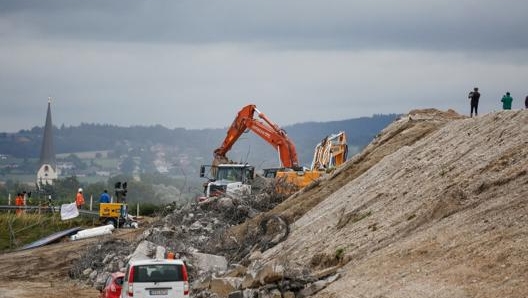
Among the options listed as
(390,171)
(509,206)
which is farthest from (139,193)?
(509,206)

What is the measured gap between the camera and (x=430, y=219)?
82.5ft

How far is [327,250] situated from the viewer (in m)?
27.2

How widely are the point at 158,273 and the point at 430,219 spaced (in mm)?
6000

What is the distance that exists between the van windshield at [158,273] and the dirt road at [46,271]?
24.8ft

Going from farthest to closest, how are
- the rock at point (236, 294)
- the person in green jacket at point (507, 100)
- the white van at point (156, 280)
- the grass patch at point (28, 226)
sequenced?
the grass patch at point (28, 226) < the person in green jacket at point (507, 100) < the white van at point (156, 280) < the rock at point (236, 294)

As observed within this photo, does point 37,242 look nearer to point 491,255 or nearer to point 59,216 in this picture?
point 59,216

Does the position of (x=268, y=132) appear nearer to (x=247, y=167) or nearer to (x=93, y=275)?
(x=247, y=167)

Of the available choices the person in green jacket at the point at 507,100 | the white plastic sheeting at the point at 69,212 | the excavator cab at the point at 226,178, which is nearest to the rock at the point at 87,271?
the excavator cab at the point at 226,178

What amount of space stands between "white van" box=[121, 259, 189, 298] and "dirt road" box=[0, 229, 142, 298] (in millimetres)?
7536

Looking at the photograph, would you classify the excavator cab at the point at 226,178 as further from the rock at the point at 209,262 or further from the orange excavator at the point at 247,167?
the rock at the point at 209,262

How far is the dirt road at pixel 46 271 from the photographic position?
3441 centimetres

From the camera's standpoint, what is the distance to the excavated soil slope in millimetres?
20578

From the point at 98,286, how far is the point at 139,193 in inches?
4537

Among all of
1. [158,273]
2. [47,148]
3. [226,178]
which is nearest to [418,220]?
[158,273]
